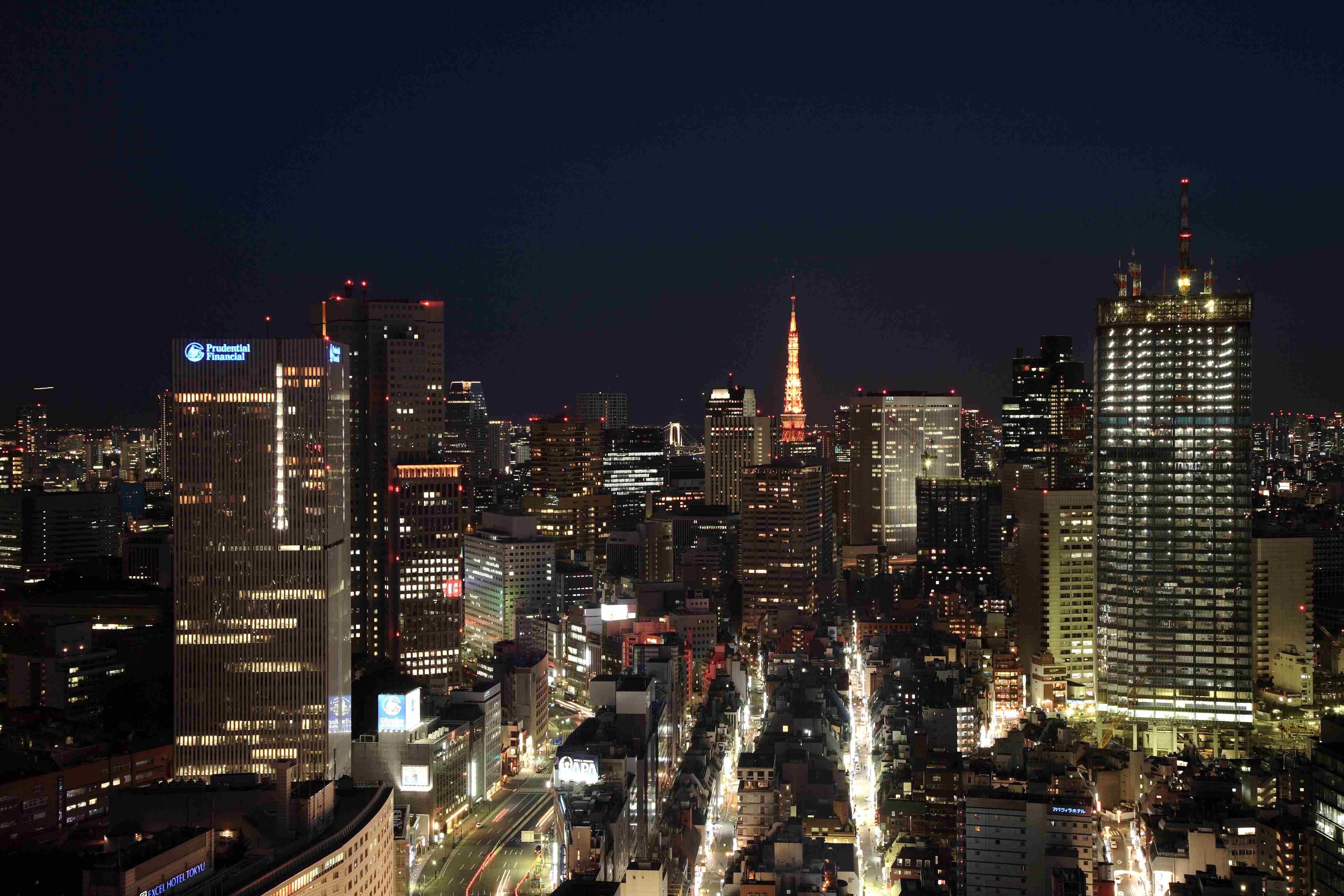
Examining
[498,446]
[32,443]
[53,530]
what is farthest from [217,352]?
[498,446]

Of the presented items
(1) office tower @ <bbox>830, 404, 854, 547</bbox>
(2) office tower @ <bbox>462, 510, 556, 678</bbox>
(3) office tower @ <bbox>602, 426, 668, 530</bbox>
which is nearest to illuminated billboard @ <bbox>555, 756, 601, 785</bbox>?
(2) office tower @ <bbox>462, 510, 556, 678</bbox>

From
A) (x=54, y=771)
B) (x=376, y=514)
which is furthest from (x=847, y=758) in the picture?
(x=54, y=771)

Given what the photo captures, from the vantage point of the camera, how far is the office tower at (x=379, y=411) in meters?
36.9

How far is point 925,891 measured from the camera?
801 inches

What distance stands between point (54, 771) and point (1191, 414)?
2694 cm

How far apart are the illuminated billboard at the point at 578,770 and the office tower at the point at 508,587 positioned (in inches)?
695

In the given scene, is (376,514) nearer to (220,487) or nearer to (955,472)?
(220,487)

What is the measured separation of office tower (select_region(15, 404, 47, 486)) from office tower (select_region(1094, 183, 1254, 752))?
124ft

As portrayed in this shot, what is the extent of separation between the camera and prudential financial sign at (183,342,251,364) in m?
22.9

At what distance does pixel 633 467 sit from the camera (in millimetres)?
78312

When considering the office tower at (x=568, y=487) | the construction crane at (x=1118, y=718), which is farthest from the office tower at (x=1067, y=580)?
the office tower at (x=568, y=487)

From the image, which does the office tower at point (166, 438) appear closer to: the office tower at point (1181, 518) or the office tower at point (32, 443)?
the office tower at point (32, 443)

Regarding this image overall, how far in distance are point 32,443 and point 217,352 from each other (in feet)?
103

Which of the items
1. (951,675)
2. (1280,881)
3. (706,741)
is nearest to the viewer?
(1280,881)
